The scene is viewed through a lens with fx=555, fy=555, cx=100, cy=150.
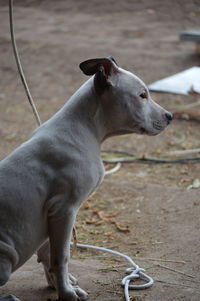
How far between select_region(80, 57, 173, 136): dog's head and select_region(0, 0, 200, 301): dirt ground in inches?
32.3

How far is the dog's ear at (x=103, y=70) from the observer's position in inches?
96.3

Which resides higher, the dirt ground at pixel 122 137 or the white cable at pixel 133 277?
the white cable at pixel 133 277

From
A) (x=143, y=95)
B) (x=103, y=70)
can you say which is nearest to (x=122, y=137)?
(x=143, y=95)

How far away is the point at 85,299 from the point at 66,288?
0.18 metres

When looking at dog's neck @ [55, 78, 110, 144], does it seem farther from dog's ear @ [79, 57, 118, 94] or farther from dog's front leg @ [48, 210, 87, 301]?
dog's front leg @ [48, 210, 87, 301]

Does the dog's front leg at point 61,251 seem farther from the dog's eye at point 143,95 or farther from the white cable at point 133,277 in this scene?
the dog's eye at point 143,95

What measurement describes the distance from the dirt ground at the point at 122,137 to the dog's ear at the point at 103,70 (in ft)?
3.31

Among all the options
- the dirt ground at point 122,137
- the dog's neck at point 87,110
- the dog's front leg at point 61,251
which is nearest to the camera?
the dog's front leg at point 61,251

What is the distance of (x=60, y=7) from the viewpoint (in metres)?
12.7

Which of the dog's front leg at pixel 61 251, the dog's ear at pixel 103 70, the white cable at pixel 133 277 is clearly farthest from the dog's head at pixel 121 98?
the white cable at pixel 133 277

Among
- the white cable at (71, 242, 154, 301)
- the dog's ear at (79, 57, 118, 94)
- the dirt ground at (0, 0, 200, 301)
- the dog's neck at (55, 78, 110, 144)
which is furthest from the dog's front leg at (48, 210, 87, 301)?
the dog's ear at (79, 57, 118, 94)

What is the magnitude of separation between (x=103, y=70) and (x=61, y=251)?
81cm

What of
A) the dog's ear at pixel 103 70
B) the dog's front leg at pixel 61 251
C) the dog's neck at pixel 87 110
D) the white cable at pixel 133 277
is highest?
the dog's ear at pixel 103 70

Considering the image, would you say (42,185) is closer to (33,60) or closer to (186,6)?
(33,60)
